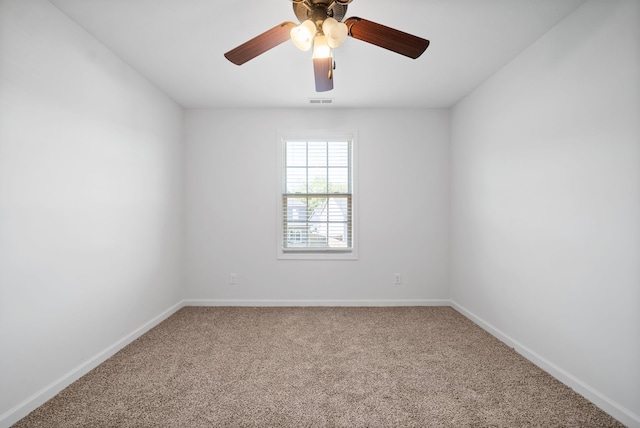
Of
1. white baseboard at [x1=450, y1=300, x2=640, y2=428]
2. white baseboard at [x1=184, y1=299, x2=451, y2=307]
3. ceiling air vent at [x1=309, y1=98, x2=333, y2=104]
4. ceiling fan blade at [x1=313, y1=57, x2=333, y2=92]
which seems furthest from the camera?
white baseboard at [x1=184, y1=299, x2=451, y2=307]

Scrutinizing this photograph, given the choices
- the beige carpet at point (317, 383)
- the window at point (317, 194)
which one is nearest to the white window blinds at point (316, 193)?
the window at point (317, 194)

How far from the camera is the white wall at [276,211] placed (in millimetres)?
3838

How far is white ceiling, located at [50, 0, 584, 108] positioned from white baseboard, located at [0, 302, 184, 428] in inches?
96.0

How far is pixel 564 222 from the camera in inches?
82.7

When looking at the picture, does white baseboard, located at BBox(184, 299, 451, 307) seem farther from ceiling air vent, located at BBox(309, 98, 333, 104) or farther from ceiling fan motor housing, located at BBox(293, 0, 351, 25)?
ceiling fan motor housing, located at BBox(293, 0, 351, 25)

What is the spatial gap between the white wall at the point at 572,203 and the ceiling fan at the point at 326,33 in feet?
3.77

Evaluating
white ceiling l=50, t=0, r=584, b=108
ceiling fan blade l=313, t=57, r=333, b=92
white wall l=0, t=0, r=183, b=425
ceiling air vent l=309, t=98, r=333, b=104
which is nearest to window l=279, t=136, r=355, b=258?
ceiling air vent l=309, t=98, r=333, b=104

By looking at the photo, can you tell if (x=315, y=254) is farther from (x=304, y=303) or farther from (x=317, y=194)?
(x=317, y=194)

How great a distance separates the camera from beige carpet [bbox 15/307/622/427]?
1.71 meters

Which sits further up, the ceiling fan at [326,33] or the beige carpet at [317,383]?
the ceiling fan at [326,33]

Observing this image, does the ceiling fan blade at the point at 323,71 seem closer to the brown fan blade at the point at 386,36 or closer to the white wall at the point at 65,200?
the brown fan blade at the point at 386,36

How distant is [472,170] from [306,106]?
208cm

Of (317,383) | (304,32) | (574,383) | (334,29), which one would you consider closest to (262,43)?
(304,32)

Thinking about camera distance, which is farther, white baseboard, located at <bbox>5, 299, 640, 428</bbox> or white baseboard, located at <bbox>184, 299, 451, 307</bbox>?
white baseboard, located at <bbox>184, 299, 451, 307</bbox>
